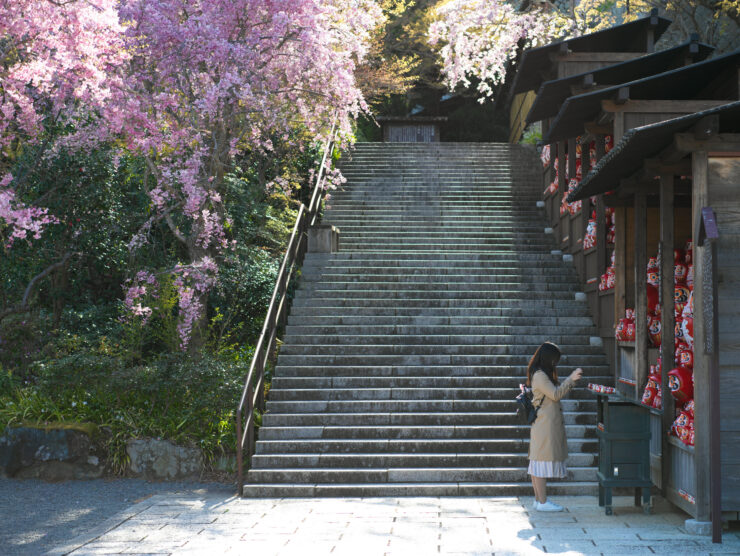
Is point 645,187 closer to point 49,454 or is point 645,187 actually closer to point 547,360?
point 547,360

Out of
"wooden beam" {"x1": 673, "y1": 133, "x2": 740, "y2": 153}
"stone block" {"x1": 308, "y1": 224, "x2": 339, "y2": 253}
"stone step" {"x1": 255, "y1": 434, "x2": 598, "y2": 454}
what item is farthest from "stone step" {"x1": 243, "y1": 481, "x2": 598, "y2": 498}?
"stone block" {"x1": 308, "y1": 224, "x2": 339, "y2": 253}

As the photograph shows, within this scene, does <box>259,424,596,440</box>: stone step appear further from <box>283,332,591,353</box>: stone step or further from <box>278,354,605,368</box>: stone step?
<box>283,332,591,353</box>: stone step

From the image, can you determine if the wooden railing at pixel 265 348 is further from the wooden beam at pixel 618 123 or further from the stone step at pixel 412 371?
the wooden beam at pixel 618 123

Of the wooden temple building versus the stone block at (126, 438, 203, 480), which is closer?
the wooden temple building

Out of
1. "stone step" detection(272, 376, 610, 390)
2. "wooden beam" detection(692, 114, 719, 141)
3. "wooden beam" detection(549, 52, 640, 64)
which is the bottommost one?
"stone step" detection(272, 376, 610, 390)

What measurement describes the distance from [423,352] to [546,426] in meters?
3.68

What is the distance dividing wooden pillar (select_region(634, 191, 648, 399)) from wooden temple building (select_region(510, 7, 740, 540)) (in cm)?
1

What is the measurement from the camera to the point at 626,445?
691 centimetres

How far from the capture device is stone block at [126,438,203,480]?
927 centimetres

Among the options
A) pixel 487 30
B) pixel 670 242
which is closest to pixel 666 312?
pixel 670 242

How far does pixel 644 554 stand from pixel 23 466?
7267mm

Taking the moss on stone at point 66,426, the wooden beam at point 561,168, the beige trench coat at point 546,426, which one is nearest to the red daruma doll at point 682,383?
the beige trench coat at point 546,426

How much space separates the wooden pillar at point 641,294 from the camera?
26.0ft

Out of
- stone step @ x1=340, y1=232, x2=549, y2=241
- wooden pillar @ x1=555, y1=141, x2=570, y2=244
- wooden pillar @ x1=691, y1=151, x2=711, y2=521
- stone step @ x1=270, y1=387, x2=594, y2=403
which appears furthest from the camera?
stone step @ x1=340, y1=232, x2=549, y2=241
